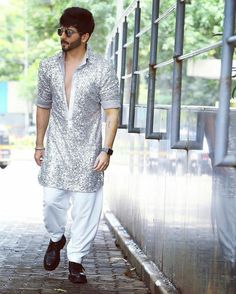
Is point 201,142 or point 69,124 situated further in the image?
point 69,124

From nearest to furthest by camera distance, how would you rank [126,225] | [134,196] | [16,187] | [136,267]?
[136,267]
[134,196]
[126,225]
[16,187]

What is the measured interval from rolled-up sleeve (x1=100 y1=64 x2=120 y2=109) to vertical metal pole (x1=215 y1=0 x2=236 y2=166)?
2332 mm

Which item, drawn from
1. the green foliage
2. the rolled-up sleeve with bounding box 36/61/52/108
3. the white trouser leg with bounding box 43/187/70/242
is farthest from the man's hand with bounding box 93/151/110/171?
the green foliage

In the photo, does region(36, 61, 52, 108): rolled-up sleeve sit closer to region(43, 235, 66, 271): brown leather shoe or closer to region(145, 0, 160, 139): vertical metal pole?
region(145, 0, 160, 139): vertical metal pole

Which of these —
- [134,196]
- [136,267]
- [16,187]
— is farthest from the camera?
[16,187]

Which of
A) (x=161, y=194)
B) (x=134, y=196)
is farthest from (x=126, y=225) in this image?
(x=161, y=194)

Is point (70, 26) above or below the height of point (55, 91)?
above

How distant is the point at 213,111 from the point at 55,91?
1.52 metres

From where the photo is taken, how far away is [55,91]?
5410 millimetres

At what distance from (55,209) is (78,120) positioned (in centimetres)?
68

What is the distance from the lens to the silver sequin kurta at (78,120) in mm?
5336

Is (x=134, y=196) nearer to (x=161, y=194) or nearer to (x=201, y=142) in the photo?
(x=161, y=194)

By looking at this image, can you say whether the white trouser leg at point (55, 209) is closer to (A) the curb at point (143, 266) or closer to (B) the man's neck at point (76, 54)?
(A) the curb at point (143, 266)

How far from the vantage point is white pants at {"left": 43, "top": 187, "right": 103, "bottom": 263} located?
5445mm
